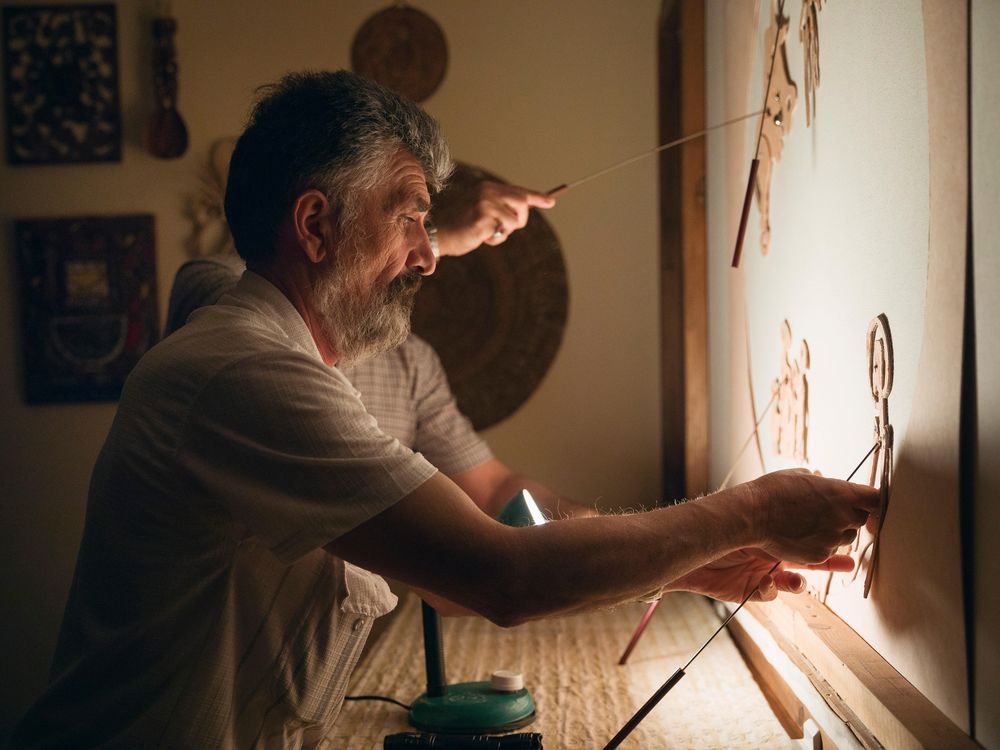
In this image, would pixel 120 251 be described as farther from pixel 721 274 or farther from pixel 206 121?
pixel 721 274

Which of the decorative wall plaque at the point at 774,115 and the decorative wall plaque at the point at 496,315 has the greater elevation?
the decorative wall plaque at the point at 774,115

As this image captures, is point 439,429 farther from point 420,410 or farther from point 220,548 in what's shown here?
point 220,548

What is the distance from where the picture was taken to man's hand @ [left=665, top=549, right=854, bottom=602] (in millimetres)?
1108

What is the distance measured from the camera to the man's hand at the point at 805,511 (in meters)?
0.90

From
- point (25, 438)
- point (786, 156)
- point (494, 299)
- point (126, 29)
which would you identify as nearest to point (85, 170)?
point (126, 29)

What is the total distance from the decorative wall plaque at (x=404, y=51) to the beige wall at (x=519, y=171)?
0.04m

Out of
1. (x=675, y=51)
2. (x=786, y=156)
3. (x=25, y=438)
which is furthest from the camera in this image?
(x=25, y=438)

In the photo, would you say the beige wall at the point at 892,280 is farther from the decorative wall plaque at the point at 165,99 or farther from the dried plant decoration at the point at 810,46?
the decorative wall plaque at the point at 165,99

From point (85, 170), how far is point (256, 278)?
1.72 m

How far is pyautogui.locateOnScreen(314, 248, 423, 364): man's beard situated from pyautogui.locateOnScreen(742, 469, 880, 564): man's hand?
0.54 m

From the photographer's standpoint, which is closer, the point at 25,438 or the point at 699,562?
the point at 699,562

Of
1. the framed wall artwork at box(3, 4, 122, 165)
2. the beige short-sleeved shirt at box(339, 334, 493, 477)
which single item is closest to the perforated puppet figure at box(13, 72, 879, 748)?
the beige short-sleeved shirt at box(339, 334, 493, 477)

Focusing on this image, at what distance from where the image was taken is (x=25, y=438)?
2.61m

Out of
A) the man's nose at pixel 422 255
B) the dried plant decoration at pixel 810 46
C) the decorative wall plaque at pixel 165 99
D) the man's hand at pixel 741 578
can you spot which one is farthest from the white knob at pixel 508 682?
the decorative wall plaque at pixel 165 99
